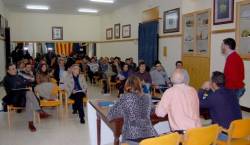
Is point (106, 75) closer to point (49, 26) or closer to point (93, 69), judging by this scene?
point (93, 69)

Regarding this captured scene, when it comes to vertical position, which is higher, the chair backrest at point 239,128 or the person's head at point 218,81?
the person's head at point 218,81

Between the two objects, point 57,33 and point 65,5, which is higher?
point 65,5

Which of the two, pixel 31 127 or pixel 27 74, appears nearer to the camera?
pixel 31 127

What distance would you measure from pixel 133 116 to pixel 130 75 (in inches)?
80.4

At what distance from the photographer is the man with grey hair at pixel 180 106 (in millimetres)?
2820

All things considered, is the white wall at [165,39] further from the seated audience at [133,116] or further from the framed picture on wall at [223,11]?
the seated audience at [133,116]

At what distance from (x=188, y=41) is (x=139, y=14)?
12.2ft

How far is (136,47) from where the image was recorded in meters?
12.1

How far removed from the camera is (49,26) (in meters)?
15.3

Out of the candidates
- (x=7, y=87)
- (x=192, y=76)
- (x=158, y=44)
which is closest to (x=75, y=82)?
(x=7, y=87)

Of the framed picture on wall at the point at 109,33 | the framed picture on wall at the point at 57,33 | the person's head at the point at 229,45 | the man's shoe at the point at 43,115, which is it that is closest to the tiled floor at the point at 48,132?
the man's shoe at the point at 43,115

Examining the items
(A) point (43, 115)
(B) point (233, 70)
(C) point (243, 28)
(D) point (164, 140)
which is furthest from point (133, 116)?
(C) point (243, 28)

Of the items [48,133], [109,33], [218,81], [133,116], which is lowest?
[48,133]

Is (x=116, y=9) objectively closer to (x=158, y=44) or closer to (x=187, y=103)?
(x=158, y=44)
